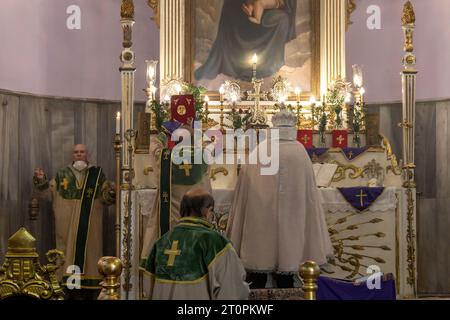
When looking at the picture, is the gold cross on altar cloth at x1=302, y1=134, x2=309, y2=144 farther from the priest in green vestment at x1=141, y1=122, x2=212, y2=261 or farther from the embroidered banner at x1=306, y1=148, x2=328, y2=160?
the priest in green vestment at x1=141, y1=122, x2=212, y2=261

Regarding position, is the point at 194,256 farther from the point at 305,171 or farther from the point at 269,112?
the point at 269,112

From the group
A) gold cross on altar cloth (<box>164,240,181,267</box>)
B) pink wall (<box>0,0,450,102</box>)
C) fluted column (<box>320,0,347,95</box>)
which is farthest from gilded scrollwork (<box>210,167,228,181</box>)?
gold cross on altar cloth (<box>164,240,181,267</box>)

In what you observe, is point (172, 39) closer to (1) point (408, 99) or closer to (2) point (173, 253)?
(1) point (408, 99)

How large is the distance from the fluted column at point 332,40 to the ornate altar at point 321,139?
0.02 metres

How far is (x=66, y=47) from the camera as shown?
1388cm

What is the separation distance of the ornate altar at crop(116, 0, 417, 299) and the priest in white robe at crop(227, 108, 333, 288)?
1.26 m

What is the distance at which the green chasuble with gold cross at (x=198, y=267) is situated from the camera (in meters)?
6.51

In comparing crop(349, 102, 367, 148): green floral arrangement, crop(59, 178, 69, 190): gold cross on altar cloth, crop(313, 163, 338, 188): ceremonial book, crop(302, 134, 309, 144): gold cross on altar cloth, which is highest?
crop(349, 102, 367, 148): green floral arrangement

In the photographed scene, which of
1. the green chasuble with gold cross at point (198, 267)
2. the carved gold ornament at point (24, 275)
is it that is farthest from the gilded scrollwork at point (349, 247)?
the carved gold ornament at point (24, 275)

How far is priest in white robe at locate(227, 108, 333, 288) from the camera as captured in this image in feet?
31.5

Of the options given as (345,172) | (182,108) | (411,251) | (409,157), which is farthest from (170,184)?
(409,157)

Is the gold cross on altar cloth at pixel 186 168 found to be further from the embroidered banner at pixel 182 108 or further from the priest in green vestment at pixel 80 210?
the priest in green vestment at pixel 80 210
